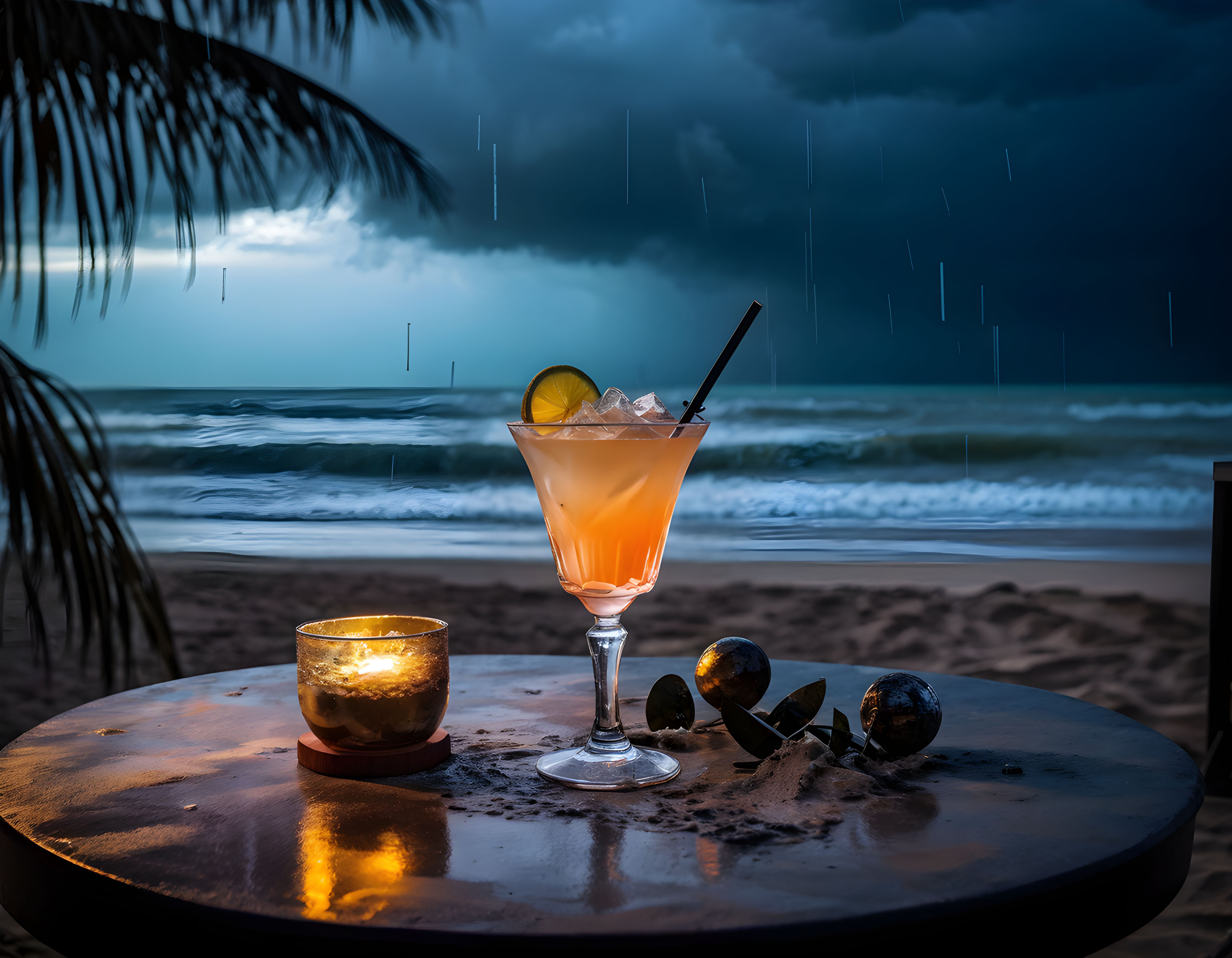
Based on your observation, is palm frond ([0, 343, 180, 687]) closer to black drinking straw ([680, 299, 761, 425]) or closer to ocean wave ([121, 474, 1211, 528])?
black drinking straw ([680, 299, 761, 425])

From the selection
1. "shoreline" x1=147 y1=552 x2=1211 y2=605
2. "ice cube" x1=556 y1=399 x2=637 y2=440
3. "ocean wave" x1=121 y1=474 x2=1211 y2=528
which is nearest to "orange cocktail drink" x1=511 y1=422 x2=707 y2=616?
"ice cube" x1=556 y1=399 x2=637 y2=440

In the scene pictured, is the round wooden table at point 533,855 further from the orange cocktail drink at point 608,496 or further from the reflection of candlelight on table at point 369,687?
the orange cocktail drink at point 608,496

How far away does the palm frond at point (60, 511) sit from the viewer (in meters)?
1.70

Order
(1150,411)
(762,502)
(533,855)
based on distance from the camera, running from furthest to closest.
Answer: (1150,411) → (762,502) → (533,855)

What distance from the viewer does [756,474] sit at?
966 centimetres

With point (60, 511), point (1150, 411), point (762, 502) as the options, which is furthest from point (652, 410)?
point (1150, 411)

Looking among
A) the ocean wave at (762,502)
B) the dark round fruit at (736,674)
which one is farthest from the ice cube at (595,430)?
the ocean wave at (762,502)

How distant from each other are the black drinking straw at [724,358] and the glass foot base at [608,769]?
33 centimetres

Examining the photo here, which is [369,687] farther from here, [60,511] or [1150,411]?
[1150,411]

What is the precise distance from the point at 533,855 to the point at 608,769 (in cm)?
21

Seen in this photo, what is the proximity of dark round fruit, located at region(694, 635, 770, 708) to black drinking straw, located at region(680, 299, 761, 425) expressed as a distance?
0.26 m

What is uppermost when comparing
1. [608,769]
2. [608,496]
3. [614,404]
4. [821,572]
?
[614,404]

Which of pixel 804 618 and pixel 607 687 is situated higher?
pixel 607 687

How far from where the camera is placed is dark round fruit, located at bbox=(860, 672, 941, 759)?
2.87ft
